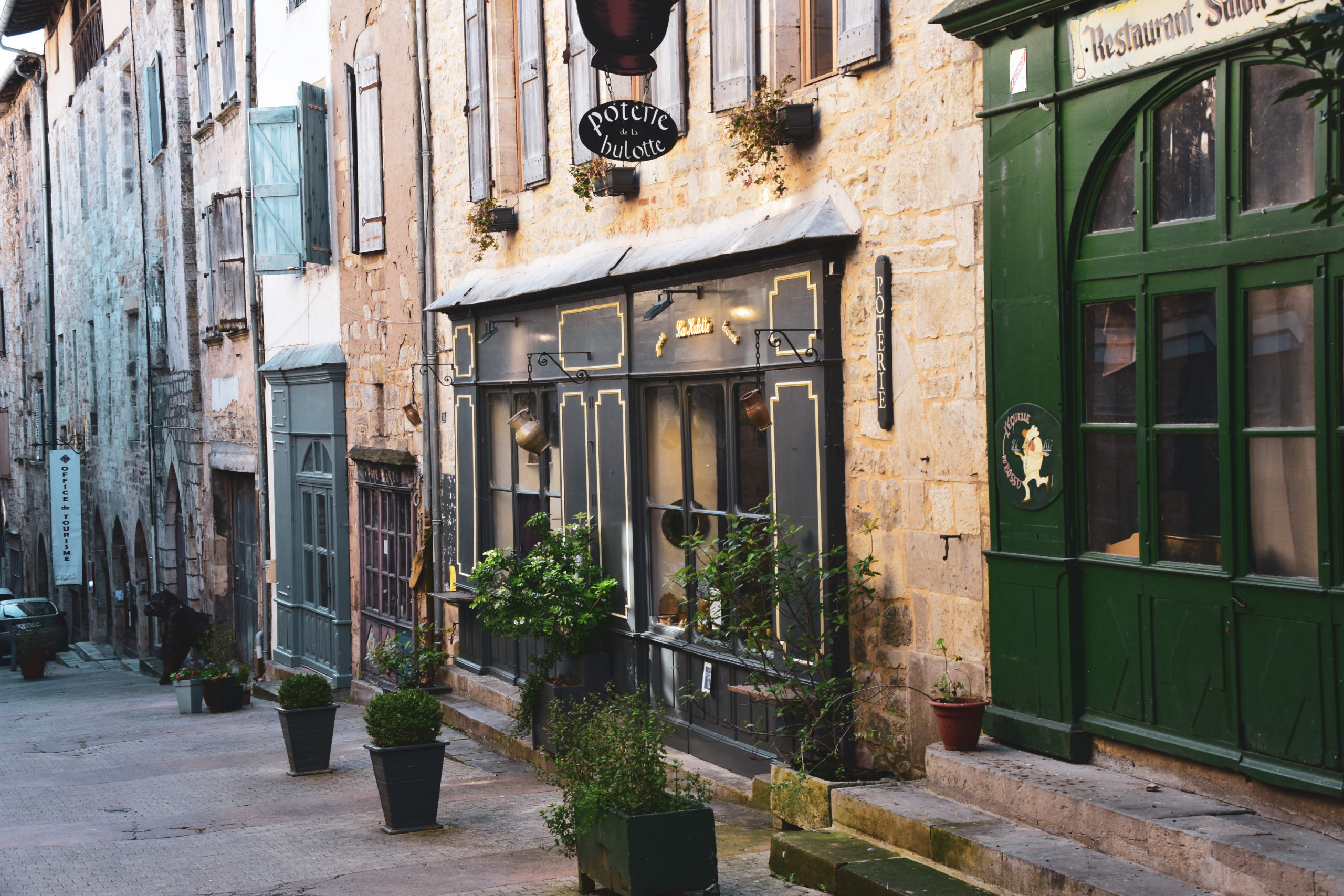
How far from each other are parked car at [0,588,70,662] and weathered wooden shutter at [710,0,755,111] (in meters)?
17.8

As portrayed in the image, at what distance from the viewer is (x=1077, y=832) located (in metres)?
5.38

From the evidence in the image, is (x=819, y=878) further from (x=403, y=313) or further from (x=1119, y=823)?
(x=403, y=313)

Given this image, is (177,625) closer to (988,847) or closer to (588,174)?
(588,174)

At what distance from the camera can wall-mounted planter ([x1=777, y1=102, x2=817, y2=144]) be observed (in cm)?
724

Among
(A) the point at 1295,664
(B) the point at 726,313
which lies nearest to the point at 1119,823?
(A) the point at 1295,664

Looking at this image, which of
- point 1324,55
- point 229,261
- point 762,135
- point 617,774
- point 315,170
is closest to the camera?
point 1324,55

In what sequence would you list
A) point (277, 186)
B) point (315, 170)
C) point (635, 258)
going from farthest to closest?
1. point (277, 186)
2. point (315, 170)
3. point (635, 258)

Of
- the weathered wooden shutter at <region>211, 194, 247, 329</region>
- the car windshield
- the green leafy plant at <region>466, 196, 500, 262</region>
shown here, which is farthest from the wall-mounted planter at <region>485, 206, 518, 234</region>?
the car windshield

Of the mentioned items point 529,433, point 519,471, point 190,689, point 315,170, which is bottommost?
point 190,689

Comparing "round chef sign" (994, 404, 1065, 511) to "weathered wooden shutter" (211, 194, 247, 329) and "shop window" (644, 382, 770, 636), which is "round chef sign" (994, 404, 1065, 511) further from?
"weathered wooden shutter" (211, 194, 247, 329)

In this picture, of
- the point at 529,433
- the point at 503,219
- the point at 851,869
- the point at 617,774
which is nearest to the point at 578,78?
the point at 503,219

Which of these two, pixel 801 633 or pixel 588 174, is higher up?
pixel 588 174

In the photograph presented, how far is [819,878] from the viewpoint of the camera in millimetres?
6000

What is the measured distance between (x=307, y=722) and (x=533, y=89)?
4.70m
